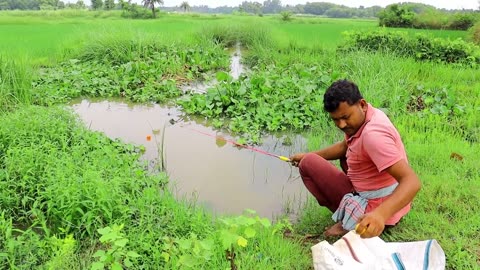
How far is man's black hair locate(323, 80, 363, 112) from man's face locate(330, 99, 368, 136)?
0.02m

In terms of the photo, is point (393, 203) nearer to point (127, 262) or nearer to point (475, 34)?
point (127, 262)

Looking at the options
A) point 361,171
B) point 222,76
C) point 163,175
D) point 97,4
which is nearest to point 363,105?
Result: point 361,171

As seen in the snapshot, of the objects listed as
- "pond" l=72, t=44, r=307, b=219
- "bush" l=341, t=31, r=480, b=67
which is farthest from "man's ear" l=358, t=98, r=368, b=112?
"bush" l=341, t=31, r=480, b=67

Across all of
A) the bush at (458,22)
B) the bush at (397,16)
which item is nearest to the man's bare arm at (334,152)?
the bush at (397,16)

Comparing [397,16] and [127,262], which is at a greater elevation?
[397,16]

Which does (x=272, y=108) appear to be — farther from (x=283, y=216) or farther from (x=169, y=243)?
(x=169, y=243)

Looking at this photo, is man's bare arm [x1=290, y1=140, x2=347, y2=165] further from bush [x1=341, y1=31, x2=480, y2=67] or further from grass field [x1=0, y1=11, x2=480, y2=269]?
bush [x1=341, y1=31, x2=480, y2=67]

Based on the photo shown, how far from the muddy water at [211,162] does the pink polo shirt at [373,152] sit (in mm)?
877

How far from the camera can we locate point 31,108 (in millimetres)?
4156

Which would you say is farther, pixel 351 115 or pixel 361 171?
pixel 361 171

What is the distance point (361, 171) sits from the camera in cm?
244

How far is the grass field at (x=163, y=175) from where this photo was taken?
2365 mm

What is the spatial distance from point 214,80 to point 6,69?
3.37m

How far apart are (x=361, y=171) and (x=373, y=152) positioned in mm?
336
